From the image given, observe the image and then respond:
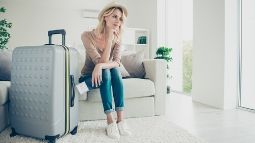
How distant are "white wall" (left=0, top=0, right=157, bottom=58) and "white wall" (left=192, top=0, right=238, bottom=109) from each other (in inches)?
63.4

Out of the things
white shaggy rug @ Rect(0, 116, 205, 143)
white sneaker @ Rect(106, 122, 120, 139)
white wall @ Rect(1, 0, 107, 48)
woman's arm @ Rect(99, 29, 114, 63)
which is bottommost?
white shaggy rug @ Rect(0, 116, 205, 143)

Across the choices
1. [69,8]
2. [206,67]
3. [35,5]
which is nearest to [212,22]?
[206,67]

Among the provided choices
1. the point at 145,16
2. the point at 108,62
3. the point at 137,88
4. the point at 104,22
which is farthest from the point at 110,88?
the point at 145,16

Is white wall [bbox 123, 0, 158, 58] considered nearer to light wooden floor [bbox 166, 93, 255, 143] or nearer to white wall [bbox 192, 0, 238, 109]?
white wall [bbox 192, 0, 238, 109]

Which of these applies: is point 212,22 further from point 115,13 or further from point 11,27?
point 11,27

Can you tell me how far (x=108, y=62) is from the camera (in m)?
1.84

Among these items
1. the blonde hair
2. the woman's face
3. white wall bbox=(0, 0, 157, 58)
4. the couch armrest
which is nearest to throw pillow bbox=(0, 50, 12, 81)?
the blonde hair

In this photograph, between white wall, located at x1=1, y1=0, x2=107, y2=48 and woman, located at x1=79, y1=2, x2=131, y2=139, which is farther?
white wall, located at x1=1, y1=0, x2=107, y2=48

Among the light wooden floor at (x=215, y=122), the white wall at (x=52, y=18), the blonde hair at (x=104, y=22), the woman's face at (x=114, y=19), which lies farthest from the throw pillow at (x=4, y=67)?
the white wall at (x=52, y=18)

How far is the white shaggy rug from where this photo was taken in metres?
1.59

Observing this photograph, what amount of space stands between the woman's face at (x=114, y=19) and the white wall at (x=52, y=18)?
2925mm

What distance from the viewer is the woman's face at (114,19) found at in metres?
1.84

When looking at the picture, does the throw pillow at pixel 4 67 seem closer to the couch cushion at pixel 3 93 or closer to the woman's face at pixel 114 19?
the couch cushion at pixel 3 93

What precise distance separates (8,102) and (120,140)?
34.1 inches
